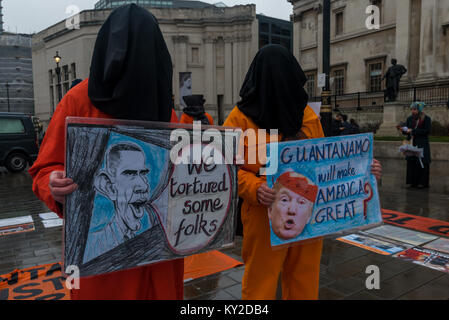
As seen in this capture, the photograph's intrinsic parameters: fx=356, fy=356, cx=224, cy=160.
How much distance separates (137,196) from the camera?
1791 mm

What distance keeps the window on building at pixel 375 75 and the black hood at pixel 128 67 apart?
1168 inches

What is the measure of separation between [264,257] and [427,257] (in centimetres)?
294

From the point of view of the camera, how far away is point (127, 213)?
1774 millimetres

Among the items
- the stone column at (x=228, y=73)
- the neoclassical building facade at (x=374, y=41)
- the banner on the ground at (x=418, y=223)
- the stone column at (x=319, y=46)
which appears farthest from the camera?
the stone column at (x=228, y=73)

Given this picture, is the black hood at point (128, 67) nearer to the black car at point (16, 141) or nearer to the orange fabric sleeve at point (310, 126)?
the orange fabric sleeve at point (310, 126)

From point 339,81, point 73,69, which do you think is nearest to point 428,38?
point 339,81

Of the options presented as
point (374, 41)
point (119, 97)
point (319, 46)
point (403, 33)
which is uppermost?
point (319, 46)

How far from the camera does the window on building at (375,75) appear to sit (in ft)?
93.3

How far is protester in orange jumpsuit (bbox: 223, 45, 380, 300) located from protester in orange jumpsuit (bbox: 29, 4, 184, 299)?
69 centimetres

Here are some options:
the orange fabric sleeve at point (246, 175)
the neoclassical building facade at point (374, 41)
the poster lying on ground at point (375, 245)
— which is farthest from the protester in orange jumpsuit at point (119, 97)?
the neoclassical building facade at point (374, 41)

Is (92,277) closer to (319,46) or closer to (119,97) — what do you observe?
(119,97)

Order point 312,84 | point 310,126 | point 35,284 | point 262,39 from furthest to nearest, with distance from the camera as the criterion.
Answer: point 262,39 < point 312,84 < point 35,284 < point 310,126
